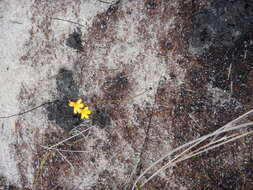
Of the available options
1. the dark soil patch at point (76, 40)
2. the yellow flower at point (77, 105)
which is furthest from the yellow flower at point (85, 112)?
the dark soil patch at point (76, 40)

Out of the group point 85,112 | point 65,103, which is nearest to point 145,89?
point 85,112

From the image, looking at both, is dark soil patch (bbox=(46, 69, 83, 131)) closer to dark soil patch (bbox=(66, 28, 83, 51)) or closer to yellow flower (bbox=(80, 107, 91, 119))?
yellow flower (bbox=(80, 107, 91, 119))

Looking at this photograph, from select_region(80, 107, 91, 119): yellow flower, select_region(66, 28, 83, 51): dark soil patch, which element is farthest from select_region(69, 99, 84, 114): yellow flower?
select_region(66, 28, 83, 51): dark soil patch

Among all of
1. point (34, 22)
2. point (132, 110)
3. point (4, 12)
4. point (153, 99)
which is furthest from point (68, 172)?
point (4, 12)

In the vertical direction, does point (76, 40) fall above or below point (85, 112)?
above

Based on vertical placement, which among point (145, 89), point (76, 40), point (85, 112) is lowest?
point (85, 112)

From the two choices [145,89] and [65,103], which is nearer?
[145,89]

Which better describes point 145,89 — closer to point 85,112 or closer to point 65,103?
point 85,112

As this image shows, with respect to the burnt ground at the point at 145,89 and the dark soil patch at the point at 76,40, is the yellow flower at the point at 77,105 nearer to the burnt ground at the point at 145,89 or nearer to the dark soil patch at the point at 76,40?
the burnt ground at the point at 145,89

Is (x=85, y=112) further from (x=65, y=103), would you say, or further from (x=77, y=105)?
(x=65, y=103)
